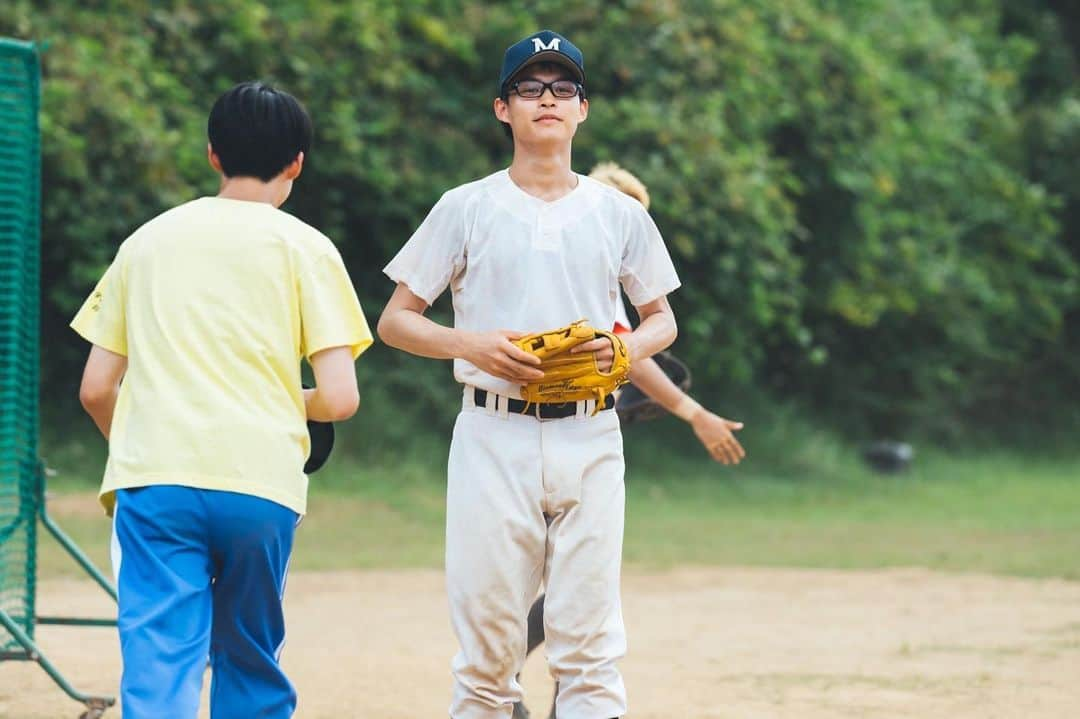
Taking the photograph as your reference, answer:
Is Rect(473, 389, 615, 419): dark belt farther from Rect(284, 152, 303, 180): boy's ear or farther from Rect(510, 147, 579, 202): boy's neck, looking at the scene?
Rect(284, 152, 303, 180): boy's ear

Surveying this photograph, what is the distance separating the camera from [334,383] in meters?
4.13

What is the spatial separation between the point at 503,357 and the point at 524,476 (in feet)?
1.14

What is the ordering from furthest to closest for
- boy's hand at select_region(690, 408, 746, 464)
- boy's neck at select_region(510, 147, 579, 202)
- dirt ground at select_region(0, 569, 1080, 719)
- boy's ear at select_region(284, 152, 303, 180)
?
dirt ground at select_region(0, 569, 1080, 719)
boy's hand at select_region(690, 408, 746, 464)
boy's neck at select_region(510, 147, 579, 202)
boy's ear at select_region(284, 152, 303, 180)

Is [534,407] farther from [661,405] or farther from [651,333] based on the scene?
[661,405]

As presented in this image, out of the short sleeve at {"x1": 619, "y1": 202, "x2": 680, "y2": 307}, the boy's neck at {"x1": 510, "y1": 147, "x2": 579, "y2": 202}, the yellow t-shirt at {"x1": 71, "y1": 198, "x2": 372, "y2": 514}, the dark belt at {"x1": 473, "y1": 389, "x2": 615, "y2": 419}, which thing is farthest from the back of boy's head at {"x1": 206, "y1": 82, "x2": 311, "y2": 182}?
the short sleeve at {"x1": 619, "y1": 202, "x2": 680, "y2": 307}

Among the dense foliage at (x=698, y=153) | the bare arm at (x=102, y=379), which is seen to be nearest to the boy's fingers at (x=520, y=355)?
the bare arm at (x=102, y=379)

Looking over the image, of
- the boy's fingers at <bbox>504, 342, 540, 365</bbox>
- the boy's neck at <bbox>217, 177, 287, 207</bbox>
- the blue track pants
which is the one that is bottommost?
the blue track pants

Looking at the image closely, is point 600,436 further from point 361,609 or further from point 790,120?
point 790,120

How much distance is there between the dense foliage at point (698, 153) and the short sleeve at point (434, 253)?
940 centimetres

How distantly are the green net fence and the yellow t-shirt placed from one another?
2893 mm

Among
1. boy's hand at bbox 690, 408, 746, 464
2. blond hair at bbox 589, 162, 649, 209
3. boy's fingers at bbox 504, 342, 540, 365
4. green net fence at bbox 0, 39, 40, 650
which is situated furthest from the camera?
green net fence at bbox 0, 39, 40, 650

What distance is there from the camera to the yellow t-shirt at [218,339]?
398 cm

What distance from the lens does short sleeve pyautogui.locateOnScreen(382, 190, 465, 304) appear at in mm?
4867

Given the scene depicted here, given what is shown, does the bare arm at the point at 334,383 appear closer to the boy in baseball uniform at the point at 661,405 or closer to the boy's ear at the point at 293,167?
the boy's ear at the point at 293,167
